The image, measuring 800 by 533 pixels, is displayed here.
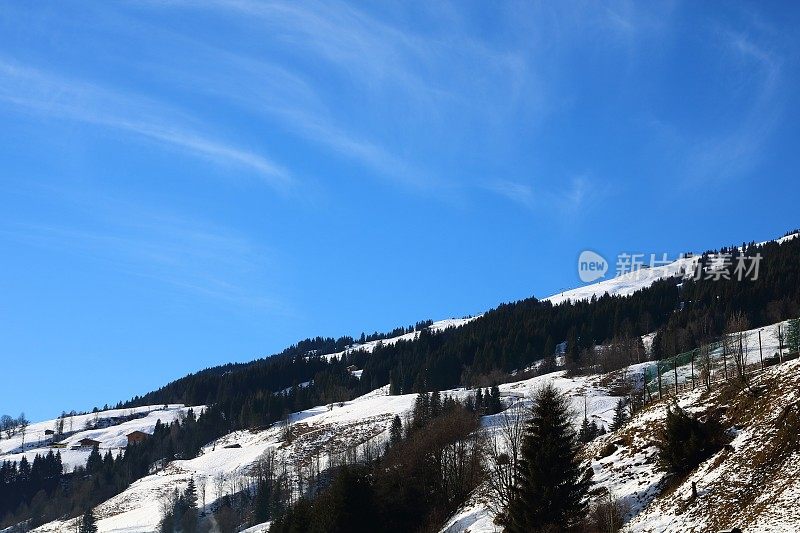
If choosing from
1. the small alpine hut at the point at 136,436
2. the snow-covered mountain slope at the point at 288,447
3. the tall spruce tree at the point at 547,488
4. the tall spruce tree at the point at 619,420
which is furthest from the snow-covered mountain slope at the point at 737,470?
the small alpine hut at the point at 136,436

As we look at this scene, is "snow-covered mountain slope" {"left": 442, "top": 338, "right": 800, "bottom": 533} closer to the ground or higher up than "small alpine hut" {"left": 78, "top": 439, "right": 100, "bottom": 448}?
higher up

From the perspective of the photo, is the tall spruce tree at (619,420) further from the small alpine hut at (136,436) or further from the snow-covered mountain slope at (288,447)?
the small alpine hut at (136,436)

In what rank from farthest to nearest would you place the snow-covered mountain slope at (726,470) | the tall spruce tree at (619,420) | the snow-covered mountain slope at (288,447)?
the snow-covered mountain slope at (288,447)
the tall spruce tree at (619,420)
the snow-covered mountain slope at (726,470)

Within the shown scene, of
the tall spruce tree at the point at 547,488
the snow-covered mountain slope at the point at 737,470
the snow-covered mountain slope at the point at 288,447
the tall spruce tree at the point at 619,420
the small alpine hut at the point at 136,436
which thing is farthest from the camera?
the small alpine hut at the point at 136,436

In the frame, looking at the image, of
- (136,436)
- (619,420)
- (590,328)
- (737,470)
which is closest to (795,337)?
(619,420)

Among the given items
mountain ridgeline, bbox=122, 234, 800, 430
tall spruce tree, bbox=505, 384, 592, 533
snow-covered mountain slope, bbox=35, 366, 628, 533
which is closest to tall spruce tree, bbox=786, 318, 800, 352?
tall spruce tree, bbox=505, 384, 592, 533

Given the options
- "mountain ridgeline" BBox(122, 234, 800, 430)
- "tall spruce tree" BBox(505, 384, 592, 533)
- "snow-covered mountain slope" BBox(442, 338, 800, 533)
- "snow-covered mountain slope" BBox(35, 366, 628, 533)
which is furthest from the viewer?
"mountain ridgeline" BBox(122, 234, 800, 430)

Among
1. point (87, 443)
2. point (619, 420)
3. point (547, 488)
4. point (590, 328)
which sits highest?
point (590, 328)

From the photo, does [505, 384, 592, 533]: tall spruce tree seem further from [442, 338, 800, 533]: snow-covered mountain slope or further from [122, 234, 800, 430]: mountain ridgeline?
[122, 234, 800, 430]: mountain ridgeline

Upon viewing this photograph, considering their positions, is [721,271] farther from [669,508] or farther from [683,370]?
[669,508]

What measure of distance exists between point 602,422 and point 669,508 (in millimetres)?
54854

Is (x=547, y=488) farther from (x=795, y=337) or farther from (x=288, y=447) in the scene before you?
(x=288, y=447)

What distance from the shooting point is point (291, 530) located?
55344mm

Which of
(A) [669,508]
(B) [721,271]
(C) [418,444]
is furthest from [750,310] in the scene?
(A) [669,508]
